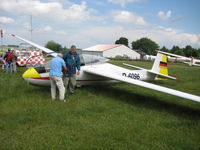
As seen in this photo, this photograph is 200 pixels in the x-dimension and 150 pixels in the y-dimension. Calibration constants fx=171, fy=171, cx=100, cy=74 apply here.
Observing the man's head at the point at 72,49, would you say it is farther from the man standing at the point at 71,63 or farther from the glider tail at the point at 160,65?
the glider tail at the point at 160,65

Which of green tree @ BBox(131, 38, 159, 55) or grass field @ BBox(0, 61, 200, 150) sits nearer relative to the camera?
grass field @ BBox(0, 61, 200, 150)

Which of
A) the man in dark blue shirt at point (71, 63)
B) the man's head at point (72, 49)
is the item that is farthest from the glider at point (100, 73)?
A: the man's head at point (72, 49)

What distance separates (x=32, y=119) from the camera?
4387 millimetres

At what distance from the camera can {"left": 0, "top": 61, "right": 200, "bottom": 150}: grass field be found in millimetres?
3386

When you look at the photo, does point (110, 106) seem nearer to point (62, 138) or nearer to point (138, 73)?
point (62, 138)

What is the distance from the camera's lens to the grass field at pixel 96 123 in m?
3.39

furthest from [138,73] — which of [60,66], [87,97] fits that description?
[60,66]

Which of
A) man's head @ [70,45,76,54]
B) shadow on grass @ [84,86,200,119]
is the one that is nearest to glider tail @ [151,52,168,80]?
shadow on grass @ [84,86,200,119]

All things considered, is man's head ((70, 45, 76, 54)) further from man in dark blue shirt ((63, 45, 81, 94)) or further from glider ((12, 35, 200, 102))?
glider ((12, 35, 200, 102))

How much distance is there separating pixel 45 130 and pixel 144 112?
117 inches

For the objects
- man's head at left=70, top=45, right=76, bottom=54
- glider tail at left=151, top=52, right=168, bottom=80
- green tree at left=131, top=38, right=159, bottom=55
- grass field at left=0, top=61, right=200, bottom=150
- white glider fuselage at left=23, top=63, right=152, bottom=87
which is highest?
green tree at left=131, top=38, right=159, bottom=55

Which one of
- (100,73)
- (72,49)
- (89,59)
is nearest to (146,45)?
(89,59)

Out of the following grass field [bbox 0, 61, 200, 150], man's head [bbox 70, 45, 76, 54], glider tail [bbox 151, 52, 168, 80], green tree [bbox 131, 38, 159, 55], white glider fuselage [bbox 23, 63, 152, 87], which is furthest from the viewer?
green tree [bbox 131, 38, 159, 55]

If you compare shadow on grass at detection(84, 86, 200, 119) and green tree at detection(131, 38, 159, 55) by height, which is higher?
green tree at detection(131, 38, 159, 55)
